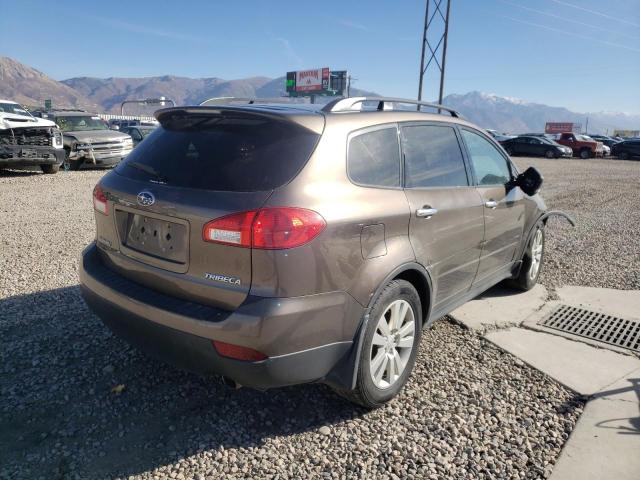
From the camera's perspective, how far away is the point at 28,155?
12.0m

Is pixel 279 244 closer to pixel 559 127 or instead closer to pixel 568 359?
pixel 568 359

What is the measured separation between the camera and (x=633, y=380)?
3.37m

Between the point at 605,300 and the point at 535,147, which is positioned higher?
→ the point at 535,147

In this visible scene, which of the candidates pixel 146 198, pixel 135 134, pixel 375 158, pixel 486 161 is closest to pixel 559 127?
pixel 135 134

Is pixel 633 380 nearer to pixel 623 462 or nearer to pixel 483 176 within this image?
pixel 623 462

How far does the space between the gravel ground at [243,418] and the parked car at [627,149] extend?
36258 mm

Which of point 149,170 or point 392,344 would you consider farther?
point 392,344

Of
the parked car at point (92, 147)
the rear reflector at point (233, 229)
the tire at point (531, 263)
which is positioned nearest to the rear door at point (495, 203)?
the tire at point (531, 263)

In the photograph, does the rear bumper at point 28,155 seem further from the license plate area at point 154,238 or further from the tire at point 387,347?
the tire at point 387,347

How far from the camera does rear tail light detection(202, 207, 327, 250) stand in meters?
2.27

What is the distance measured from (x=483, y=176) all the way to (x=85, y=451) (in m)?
3.34

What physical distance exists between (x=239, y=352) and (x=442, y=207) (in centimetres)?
168

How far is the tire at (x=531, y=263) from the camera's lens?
4.87m

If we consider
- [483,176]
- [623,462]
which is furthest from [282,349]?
[483,176]
